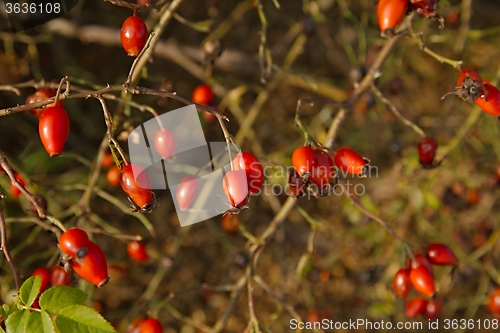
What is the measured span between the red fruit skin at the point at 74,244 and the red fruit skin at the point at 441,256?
1.48 meters

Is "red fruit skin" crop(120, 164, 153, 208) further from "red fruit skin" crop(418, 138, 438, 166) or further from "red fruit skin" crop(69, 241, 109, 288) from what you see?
"red fruit skin" crop(418, 138, 438, 166)

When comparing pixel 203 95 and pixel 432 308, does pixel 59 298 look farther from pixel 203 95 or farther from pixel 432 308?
pixel 432 308

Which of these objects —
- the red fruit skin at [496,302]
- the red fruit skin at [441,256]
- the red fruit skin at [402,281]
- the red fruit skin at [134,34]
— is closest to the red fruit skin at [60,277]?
the red fruit skin at [134,34]

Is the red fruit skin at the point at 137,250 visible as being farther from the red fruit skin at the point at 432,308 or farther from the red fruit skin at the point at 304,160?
the red fruit skin at the point at 432,308

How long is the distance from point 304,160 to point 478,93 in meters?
0.70

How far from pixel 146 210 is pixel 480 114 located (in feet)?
6.56

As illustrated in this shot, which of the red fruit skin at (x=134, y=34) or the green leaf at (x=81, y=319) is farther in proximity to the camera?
the red fruit skin at (x=134, y=34)

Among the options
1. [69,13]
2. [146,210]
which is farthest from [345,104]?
[69,13]

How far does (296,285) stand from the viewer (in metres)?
3.21

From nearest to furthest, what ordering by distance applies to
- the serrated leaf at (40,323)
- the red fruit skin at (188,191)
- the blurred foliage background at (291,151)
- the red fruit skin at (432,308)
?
the serrated leaf at (40,323), the red fruit skin at (188,191), the red fruit skin at (432,308), the blurred foliage background at (291,151)

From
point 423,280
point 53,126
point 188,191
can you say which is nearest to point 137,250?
point 188,191

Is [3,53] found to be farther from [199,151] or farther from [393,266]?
[393,266]

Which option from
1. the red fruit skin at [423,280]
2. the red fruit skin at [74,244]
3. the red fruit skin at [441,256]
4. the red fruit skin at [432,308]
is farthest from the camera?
the red fruit skin at [432,308]

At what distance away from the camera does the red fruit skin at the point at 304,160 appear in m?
1.57
